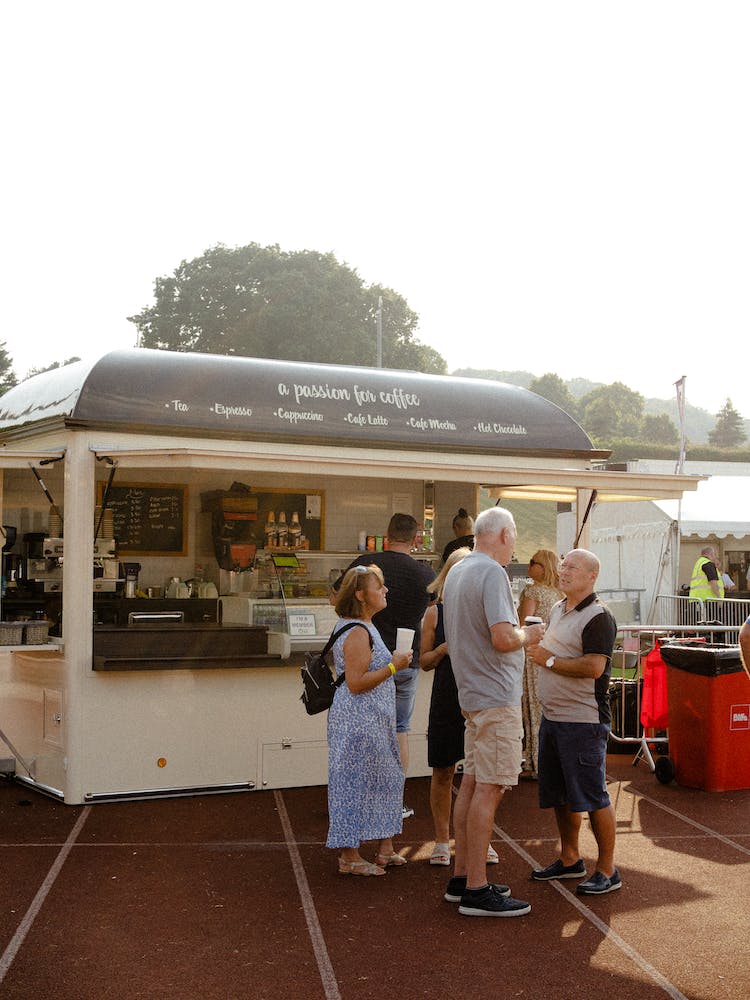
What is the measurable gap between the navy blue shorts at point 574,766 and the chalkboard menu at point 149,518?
5.21 m

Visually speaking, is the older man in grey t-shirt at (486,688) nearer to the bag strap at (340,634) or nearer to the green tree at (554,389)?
the bag strap at (340,634)

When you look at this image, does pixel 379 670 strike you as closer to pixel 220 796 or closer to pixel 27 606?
pixel 220 796

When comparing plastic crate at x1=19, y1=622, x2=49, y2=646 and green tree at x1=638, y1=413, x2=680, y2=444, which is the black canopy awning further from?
green tree at x1=638, y1=413, x2=680, y2=444

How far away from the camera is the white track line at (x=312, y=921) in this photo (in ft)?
14.7

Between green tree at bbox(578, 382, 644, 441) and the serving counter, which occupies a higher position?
green tree at bbox(578, 382, 644, 441)

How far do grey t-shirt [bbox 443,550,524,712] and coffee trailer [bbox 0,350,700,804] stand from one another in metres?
2.84

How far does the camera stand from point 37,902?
559cm

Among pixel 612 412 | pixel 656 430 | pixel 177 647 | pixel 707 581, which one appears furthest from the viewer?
pixel 656 430

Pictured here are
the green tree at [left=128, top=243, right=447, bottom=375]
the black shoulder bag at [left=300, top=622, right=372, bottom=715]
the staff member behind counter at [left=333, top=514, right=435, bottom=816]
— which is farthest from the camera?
the green tree at [left=128, top=243, right=447, bottom=375]

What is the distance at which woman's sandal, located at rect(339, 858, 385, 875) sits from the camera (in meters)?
6.05

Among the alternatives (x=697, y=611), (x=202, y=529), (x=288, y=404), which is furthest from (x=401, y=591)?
(x=697, y=611)

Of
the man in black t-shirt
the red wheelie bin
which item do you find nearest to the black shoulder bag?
the man in black t-shirt

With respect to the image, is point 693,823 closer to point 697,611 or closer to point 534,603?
point 534,603

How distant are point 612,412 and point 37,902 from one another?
82.8m
